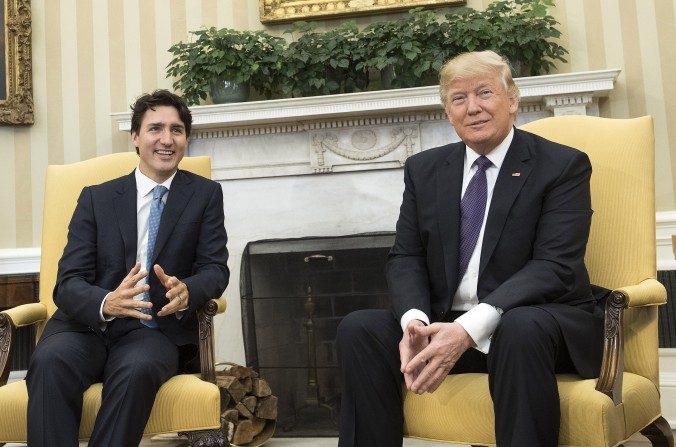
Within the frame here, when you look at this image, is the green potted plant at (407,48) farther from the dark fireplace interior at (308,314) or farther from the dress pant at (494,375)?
the dress pant at (494,375)

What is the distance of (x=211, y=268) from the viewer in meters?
2.46

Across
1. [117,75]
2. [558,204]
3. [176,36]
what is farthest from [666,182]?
[117,75]

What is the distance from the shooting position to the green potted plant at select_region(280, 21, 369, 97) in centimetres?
365

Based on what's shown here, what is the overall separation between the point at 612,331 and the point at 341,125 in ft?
7.03

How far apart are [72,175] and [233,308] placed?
128cm

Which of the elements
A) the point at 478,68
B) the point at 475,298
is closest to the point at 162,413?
the point at 475,298

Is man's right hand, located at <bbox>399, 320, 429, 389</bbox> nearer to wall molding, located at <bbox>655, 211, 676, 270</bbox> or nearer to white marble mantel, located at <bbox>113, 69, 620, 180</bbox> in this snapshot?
white marble mantel, located at <bbox>113, 69, 620, 180</bbox>

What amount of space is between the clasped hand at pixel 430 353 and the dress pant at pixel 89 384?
0.73 metres

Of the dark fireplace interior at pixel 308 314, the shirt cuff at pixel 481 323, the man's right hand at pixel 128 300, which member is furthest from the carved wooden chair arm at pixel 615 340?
the dark fireplace interior at pixel 308 314

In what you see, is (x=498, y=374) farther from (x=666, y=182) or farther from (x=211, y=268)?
(x=666, y=182)

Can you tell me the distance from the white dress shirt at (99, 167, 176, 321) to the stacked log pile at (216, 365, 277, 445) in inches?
40.4

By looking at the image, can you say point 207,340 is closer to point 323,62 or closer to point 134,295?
point 134,295

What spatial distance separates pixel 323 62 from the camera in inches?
145

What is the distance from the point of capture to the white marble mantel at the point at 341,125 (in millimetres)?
3529
